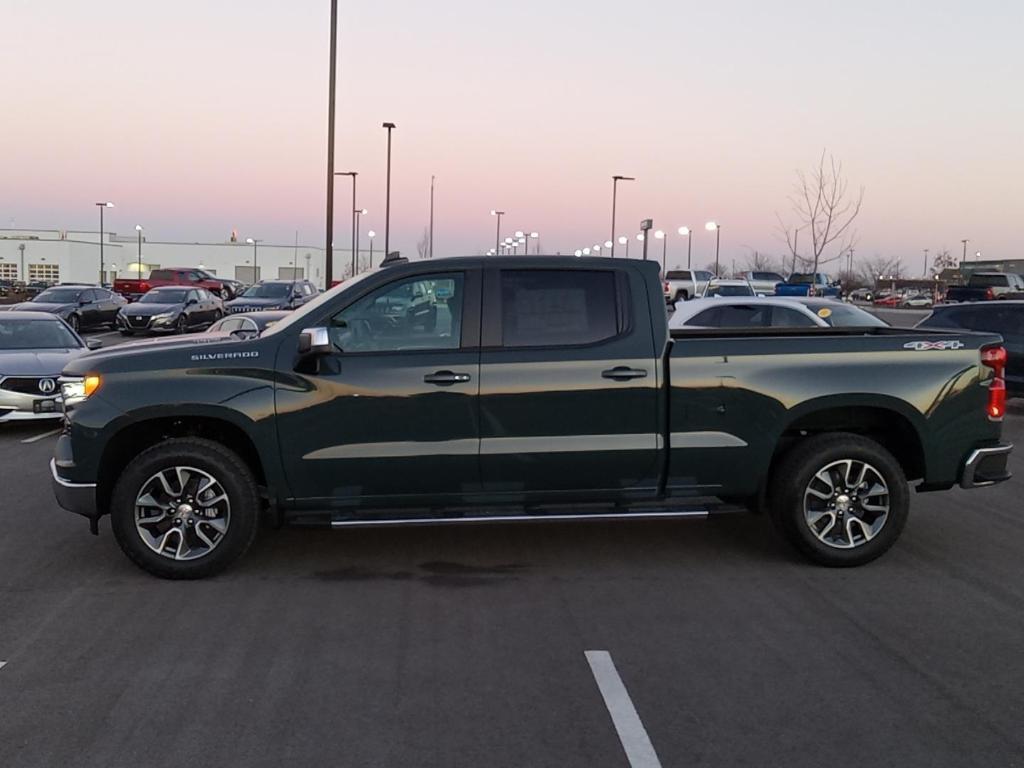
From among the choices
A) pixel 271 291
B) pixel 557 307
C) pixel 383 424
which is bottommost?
pixel 383 424

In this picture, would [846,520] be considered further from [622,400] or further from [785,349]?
[622,400]

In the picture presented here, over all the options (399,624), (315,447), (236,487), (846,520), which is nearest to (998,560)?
(846,520)

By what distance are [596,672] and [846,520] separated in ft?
8.23

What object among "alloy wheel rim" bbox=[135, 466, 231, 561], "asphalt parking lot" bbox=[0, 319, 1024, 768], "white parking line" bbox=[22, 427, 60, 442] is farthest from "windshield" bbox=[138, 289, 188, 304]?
"alloy wheel rim" bbox=[135, 466, 231, 561]

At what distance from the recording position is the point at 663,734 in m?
4.08

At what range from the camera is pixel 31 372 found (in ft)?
39.1

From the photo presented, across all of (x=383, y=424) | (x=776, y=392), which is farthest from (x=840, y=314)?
(x=383, y=424)

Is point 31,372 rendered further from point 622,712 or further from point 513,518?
point 622,712

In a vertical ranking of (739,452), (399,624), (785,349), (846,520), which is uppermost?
(785,349)

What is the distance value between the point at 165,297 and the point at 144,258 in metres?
99.2

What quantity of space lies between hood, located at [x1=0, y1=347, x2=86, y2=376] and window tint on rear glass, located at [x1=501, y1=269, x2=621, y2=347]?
7.32 m

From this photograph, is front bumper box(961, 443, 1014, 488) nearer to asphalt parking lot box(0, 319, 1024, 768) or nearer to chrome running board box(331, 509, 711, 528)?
asphalt parking lot box(0, 319, 1024, 768)

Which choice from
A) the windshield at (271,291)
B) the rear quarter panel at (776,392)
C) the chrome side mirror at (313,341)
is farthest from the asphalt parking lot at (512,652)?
the windshield at (271,291)

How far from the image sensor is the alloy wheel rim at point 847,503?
21.1 ft
